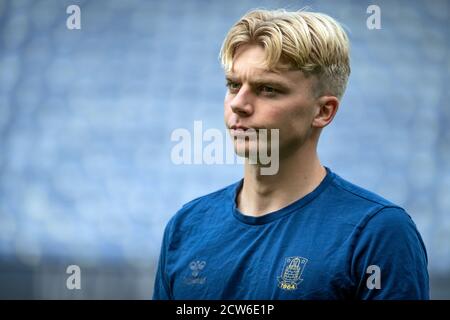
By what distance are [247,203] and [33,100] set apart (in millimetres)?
2439

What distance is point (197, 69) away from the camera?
3480 millimetres

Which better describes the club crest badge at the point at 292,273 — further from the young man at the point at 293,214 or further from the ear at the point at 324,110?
the ear at the point at 324,110

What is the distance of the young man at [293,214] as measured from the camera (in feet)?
3.64

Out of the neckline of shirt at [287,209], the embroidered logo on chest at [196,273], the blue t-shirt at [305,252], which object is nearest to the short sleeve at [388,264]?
the blue t-shirt at [305,252]

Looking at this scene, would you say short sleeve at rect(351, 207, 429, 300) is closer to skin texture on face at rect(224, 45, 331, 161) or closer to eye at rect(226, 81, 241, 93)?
skin texture on face at rect(224, 45, 331, 161)

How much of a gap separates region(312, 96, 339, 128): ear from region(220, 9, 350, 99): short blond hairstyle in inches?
0.5

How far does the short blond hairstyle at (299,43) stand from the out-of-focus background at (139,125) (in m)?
1.86

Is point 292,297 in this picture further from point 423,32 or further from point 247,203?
point 423,32

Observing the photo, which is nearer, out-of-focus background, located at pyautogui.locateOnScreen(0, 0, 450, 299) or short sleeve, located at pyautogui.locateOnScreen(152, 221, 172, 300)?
short sleeve, located at pyautogui.locateOnScreen(152, 221, 172, 300)

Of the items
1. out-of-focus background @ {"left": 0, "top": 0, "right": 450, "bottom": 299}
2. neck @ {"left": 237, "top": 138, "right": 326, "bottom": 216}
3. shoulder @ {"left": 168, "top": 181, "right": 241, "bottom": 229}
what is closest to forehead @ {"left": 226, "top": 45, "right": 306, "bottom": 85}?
neck @ {"left": 237, "top": 138, "right": 326, "bottom": 216}

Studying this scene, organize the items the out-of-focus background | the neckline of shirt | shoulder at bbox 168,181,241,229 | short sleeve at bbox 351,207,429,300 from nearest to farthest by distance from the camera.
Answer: short sleeve at bbox 351,207,429,300 < the neckline of shirt < shoulder at bbox 168,181,241,229 < the out-of-focus background

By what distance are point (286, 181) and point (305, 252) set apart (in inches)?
5.4

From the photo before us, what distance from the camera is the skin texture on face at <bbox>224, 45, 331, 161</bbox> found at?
46.8 inches

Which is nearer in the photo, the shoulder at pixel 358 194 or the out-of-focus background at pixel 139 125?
the shoulder at pixel 358 194
